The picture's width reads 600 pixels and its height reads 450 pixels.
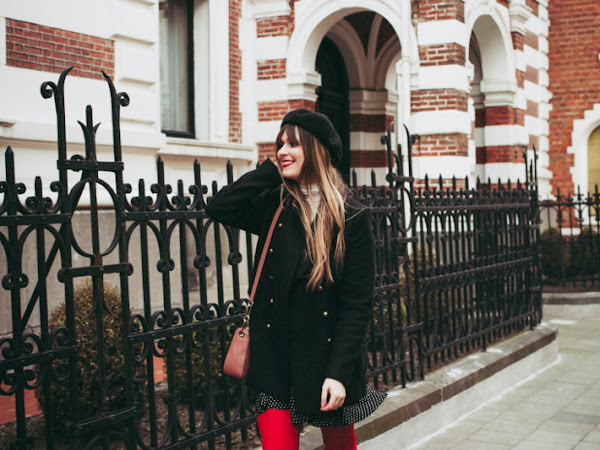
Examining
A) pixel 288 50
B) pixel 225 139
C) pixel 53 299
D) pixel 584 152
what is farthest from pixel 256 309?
pixel 584 152

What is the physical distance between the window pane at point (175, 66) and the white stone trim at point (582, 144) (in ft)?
31.3

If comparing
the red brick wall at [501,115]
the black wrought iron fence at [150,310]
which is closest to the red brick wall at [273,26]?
the red brick wall at [501,115]

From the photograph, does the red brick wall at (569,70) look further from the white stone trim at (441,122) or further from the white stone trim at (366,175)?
the white stone trim at (441,122)

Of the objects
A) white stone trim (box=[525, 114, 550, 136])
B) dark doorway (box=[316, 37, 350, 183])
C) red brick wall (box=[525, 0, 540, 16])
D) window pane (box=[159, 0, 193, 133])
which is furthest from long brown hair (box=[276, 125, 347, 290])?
red brick wall (box=[525, 0, 540, 16])

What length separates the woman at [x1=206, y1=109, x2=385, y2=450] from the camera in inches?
120

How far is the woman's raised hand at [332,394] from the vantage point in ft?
9.73

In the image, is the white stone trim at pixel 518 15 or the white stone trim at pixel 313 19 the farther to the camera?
the white stone trim at pixel 518 15

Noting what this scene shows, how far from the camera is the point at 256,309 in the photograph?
126 inches

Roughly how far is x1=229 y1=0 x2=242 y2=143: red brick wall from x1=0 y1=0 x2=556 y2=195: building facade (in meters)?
0.03

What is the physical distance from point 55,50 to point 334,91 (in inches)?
319

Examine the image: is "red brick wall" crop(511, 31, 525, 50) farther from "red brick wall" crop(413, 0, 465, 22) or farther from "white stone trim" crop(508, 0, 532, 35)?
"red brick wall" crop(413, 0, 465, 22)

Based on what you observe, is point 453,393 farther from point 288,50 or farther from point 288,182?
point 288,50

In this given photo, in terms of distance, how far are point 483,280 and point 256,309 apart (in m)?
4.32

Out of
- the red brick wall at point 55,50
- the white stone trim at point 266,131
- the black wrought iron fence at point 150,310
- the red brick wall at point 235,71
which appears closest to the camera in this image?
the black wrought iron fence at point 150,310
